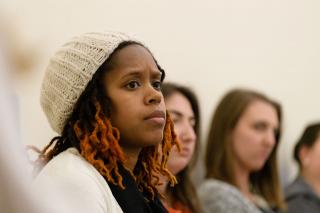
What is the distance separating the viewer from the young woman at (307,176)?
2.48 meters

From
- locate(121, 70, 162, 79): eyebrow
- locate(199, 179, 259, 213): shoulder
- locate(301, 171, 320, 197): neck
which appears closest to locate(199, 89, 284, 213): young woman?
locate(199, 179, 259, 213): shoulder

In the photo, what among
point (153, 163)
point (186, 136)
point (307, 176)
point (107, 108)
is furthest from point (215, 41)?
point (107, 108)

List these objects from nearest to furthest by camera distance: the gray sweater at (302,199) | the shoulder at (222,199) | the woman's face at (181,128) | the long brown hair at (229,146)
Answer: the woman's face at (181,128)
the shoulder at (222,199)
the long brown hair at (229,146)
the gray sweater at (302,199)

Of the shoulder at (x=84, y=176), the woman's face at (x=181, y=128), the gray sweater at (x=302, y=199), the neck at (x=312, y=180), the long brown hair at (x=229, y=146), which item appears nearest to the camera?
the shoulder at (x=84, y=176)

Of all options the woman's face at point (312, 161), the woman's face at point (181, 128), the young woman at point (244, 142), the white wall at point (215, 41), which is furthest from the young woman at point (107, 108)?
the woman's face at point (312, 161)

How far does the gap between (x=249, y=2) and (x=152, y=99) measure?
1618 mm

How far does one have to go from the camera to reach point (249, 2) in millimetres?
2576

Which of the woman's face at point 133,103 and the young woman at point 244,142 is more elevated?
the woman's face at point 133,103

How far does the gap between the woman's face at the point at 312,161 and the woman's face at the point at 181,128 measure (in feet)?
3.04

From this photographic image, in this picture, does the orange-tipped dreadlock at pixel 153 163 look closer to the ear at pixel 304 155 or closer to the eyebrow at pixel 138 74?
the eyebrow at pixel 138 74

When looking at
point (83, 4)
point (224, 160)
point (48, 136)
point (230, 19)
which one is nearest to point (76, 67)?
point (48, 136)

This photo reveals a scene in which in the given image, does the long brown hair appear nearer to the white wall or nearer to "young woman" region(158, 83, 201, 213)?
the white wall

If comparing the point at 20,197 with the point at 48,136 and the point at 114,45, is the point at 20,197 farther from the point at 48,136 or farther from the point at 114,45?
the point at 48,136

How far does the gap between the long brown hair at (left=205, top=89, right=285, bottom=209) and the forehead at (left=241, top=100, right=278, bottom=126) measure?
2 centimetres
